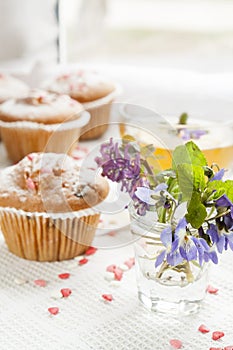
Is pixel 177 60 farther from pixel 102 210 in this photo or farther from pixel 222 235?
pixel 222 235

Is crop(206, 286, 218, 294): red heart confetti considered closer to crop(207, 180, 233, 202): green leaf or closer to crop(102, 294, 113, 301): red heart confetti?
crop(102, 294, 113, 301): red heart confetti

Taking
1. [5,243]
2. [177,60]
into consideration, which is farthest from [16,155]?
[177,60]

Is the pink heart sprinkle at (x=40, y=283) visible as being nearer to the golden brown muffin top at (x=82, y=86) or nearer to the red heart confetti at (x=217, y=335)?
the red heart confetti at (x=217, y=335)

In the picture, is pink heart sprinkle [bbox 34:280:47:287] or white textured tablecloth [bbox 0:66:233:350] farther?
pink heart sprinkle [bbox 34:280:47:287]

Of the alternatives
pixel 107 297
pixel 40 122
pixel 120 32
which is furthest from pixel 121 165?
pixel 120 32

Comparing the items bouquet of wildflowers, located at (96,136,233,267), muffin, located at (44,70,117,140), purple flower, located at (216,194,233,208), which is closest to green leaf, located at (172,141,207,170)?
bouquet of wildflowers, located at (96,136,233,267)

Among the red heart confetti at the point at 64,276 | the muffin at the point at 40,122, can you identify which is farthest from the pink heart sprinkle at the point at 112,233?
the muffin at the point at 40,122

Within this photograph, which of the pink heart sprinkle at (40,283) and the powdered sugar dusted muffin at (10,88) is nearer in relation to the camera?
the pink heart sprinkle at (40,283)
